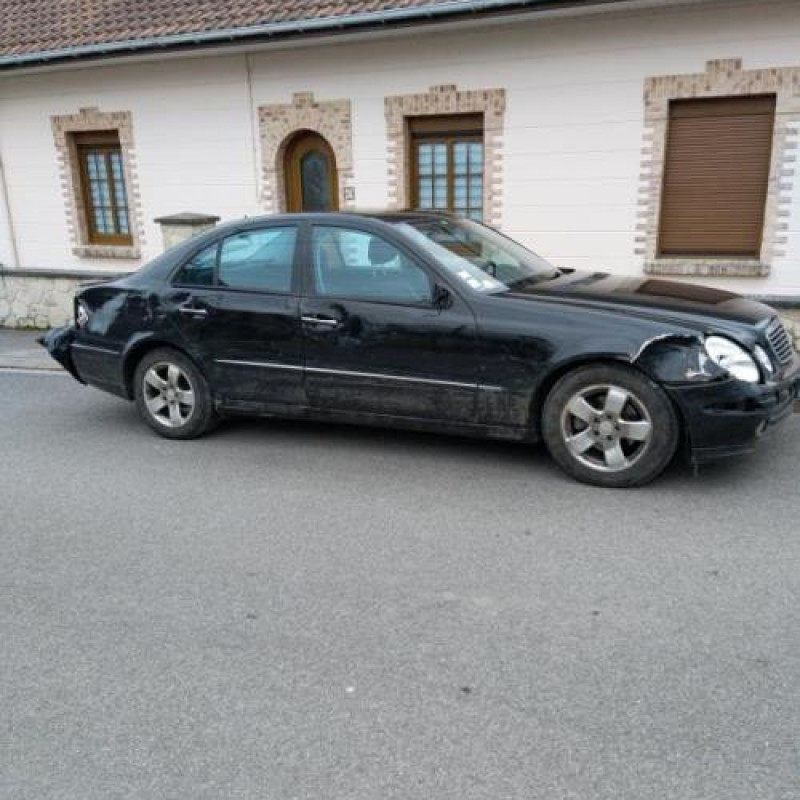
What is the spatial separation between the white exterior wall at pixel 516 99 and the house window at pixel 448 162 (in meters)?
0.39

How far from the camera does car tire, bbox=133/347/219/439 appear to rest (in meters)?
5.60

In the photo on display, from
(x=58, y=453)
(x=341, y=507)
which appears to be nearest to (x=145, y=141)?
(x=58, y=453)

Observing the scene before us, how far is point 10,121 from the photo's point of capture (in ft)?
38.1

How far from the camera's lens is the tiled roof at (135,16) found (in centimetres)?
890

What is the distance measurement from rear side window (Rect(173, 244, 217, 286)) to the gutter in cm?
402

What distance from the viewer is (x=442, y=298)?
4.78 m

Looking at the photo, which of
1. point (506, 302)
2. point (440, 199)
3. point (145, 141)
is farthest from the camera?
point (145, 141)

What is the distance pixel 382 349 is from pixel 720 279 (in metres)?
4.64

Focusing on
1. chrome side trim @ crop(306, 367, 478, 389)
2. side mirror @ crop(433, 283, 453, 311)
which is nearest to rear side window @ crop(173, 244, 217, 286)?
chrome side trim @ crop(306, 367, 478, 389)

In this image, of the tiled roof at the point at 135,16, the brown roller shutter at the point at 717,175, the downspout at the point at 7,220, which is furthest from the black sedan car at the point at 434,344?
the downspout at the point at 7,220

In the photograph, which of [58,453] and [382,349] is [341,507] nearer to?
[382,349]

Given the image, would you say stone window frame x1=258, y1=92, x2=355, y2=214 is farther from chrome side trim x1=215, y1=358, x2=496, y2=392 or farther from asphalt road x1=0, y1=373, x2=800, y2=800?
asphalt road x1=0, y1=373, x2=800, y2=800

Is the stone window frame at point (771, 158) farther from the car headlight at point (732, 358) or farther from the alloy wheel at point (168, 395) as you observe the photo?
the alloy wheel at point (168, 395)

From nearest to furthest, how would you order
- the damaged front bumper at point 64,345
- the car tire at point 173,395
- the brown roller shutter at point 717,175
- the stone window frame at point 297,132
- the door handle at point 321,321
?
1. the door handle at point 321,321
2. the car tire at point 173,395
3. the damaged front bumper at point 64,345
4. the brown roller shutter at point 717,175
5. the stone window frame at point 297,132
